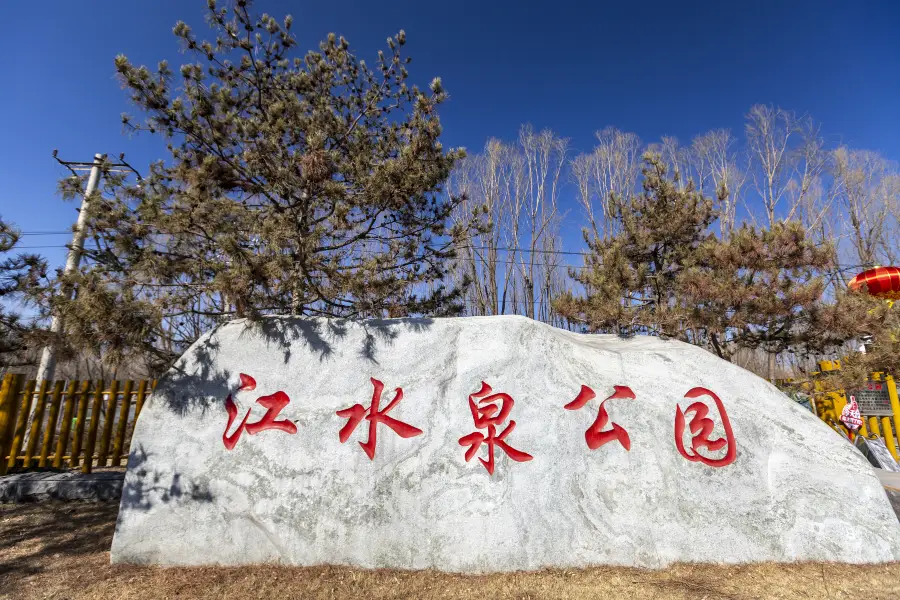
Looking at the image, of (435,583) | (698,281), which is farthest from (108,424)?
(698,281)

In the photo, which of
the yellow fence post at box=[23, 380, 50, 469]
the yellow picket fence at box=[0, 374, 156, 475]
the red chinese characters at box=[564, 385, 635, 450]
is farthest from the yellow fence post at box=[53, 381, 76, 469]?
the red chinese characters at box=[564, 385, 635, 450]

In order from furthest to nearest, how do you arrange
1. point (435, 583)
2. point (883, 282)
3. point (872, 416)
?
point (872, 416), point (883, 282), point (435, 583)

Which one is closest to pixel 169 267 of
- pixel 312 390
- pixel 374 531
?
pixel 312 390

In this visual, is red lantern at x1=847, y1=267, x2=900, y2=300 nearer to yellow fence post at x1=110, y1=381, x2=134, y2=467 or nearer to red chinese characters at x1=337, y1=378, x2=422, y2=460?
red chinese characters at x1=337, y1=378, x2=422, y2=460

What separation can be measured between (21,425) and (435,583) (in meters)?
5.02

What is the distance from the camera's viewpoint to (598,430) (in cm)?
332

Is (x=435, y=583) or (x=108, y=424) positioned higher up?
(x=108, y=424)

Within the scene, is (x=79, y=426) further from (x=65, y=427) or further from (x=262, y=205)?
(x=262, y=205)

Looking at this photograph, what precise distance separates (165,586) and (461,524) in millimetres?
1944

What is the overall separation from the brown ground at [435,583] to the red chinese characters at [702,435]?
714mm

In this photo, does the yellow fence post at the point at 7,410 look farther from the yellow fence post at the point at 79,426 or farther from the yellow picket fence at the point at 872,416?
the yellow picket fence at the point at 872,416

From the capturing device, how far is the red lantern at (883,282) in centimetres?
623

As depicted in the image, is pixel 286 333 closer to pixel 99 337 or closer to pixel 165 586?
pixel 99 337

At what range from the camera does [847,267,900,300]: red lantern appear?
6230 millimetres
